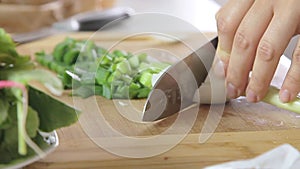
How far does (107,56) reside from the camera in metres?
1.05

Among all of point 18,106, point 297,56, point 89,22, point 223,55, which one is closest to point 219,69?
point 223,55

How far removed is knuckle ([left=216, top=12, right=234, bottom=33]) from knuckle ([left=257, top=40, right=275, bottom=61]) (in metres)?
0.07

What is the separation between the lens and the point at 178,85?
0.88 metres

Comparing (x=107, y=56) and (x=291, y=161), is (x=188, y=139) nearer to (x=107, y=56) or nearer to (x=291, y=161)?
(x=291, y=161)

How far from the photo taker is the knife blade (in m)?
0.86

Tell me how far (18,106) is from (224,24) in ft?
1.27

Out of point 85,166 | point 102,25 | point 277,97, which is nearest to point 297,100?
point 277,97

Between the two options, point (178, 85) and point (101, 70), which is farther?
point (101, 70)

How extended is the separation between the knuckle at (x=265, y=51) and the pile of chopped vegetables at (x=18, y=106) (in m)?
0.33

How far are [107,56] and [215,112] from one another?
0.78ft

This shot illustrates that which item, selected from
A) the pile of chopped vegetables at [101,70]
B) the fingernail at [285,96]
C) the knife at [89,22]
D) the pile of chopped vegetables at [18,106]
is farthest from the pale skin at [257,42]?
the knife at [89,22]

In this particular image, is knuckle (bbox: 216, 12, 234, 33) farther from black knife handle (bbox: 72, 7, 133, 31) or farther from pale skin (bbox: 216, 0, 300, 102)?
black knife handle (bbox: 72, 7, 133, 31)

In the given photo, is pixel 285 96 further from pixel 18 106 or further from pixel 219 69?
pixel 18 106

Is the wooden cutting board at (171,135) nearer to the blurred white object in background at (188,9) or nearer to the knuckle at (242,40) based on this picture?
the knuckle at (242,40)
